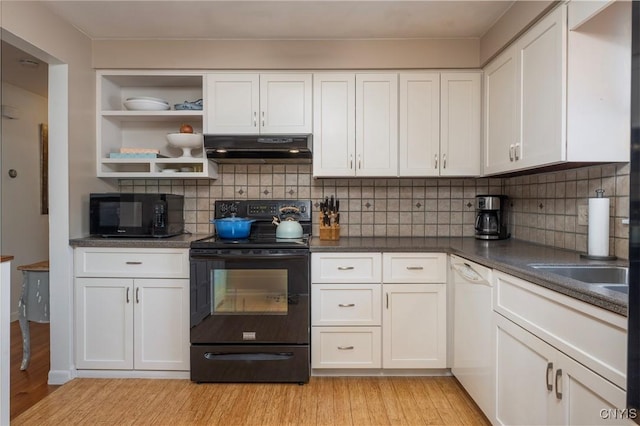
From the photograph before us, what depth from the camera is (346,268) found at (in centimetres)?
235

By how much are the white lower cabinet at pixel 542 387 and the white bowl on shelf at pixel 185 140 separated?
2.24 m

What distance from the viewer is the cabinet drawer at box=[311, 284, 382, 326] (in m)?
2.35

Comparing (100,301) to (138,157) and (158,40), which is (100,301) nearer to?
(138,157)

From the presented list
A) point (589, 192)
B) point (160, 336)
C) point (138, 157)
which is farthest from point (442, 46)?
point (160, 336)

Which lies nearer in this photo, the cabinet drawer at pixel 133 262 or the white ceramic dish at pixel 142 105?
the cabinet drawer at pixel 133 262

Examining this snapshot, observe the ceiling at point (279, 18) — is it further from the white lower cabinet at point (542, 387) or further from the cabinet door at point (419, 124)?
the white lower cabinet at point (542, 387)

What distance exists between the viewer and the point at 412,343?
2.35m

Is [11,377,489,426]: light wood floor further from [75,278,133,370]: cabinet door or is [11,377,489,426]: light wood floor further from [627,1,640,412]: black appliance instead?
[627,1,640,412]: black appliance

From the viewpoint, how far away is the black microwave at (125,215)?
2457 millimetres

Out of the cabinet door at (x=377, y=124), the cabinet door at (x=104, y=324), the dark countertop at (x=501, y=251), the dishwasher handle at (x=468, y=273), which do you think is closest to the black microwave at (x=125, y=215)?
the dark countertop at (x=501, y=251)

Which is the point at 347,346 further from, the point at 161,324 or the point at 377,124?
the point at 377,124

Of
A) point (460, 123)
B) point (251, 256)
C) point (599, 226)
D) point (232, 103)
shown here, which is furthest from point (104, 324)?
point (599, 226)

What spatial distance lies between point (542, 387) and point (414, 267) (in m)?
1.08

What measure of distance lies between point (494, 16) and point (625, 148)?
3.78ft
